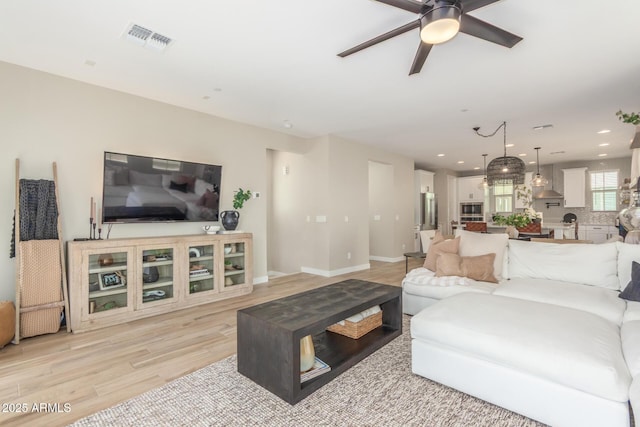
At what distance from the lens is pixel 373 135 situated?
19.4 ft

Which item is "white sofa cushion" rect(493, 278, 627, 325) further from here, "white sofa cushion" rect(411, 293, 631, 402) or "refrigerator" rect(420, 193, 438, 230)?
"refrigerator" rect(420, 193, 438, 230)

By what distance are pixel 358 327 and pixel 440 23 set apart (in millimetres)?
2227

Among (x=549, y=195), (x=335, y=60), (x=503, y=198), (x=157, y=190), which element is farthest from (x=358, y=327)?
(x=503, y=198)

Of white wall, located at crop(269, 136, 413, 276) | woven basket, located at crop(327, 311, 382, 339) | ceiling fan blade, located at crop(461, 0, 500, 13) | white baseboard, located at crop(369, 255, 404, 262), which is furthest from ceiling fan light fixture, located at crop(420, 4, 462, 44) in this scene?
white baseboard, located at crop(369, 255, 404, 262)

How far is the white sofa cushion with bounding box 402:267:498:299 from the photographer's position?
3.16m

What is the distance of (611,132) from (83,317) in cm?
851

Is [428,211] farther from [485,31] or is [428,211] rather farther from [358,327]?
[485,31]

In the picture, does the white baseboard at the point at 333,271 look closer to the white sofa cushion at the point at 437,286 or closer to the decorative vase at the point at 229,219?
the decorative vase at the point at 229,219

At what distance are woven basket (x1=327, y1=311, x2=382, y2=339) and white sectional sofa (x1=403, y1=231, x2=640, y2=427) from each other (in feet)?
1.62

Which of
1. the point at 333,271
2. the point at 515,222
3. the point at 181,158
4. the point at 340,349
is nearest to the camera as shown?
the point at 340,349

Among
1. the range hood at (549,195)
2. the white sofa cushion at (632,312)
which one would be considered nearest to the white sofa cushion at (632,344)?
the white sofa cushion at (632,312)

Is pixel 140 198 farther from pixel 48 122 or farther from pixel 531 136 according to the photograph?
pixel 531 136

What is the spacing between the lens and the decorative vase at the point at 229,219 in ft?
15.0

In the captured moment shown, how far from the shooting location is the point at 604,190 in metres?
8.41
